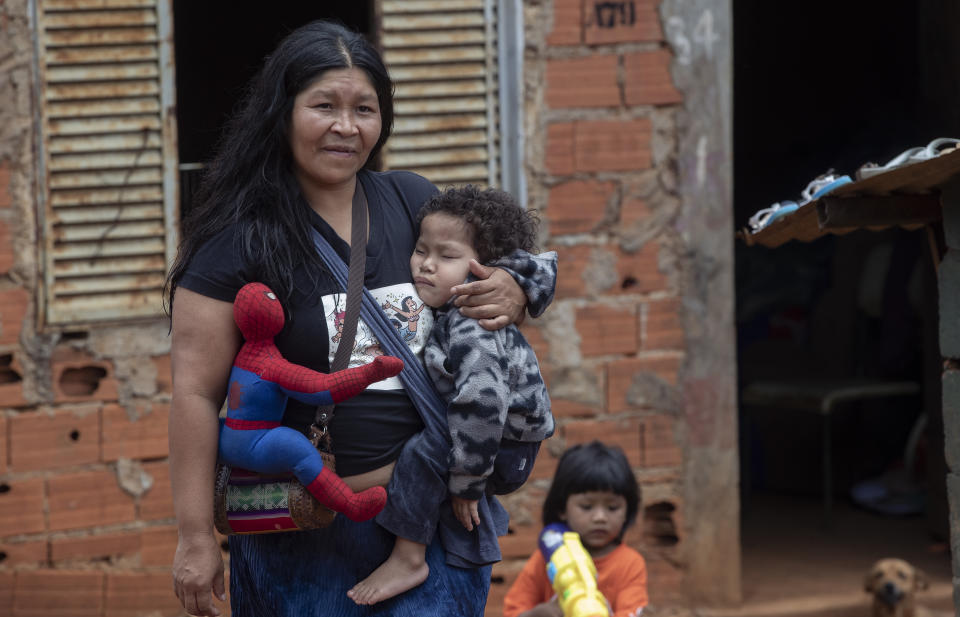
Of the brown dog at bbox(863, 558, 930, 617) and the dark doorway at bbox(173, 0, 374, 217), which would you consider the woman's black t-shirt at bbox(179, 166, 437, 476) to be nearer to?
the brown dog at bbox(863, 558, 930, 617)

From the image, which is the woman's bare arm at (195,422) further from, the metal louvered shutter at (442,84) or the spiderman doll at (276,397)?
the metal louvered shutter at (442,84)

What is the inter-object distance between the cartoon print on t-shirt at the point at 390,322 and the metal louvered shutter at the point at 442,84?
2.25 meters

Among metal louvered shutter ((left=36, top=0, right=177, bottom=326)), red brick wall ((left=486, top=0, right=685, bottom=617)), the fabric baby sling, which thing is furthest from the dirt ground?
the fabric baby sling

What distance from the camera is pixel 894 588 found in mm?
4516

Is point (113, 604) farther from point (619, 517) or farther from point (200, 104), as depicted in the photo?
point (200, 104)

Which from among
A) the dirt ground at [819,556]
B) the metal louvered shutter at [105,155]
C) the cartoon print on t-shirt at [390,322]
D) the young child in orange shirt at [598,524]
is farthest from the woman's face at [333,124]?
the dirt ground at [819,556]

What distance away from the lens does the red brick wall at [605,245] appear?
464cm

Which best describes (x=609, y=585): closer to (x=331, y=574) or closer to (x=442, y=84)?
(x=331, y=574)

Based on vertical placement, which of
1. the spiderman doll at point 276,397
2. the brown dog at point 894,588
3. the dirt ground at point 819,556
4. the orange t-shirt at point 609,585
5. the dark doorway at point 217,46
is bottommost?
the dirt ground at point 819,556

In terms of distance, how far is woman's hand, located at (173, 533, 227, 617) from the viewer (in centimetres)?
222

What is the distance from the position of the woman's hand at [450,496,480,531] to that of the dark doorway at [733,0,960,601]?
332 cm

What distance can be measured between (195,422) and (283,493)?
0.21 meters

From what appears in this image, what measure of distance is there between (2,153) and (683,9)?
2.54 meters

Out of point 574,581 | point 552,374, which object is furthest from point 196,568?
point 552,374
